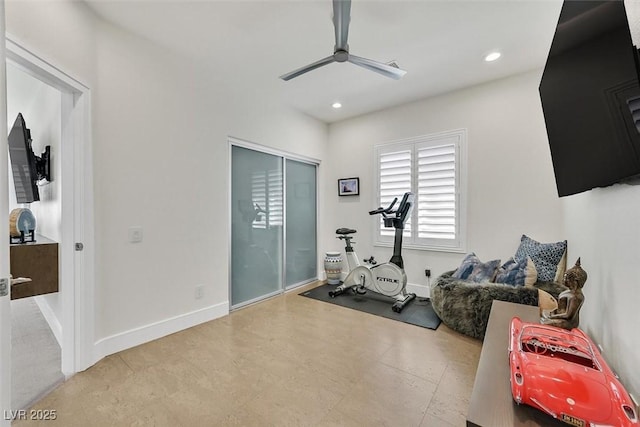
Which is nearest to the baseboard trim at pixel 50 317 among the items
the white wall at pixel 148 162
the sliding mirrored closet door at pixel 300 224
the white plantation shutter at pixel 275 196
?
the white wall at pixel 148 162

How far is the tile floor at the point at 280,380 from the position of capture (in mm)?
1581

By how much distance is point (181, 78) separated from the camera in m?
2.73

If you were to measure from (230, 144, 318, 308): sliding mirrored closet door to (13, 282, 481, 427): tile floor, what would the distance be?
0.87 m

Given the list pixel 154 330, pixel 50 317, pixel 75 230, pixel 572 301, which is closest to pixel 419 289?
pixel 572 301

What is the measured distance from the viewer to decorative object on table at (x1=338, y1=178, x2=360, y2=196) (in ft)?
14.3

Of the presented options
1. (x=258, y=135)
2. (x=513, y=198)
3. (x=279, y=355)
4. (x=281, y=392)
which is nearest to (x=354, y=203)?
(x=258, y=135)

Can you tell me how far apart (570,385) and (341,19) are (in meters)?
2.34

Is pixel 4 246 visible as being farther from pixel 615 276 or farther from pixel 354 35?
pixel 354 35

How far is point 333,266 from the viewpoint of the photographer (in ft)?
14.0

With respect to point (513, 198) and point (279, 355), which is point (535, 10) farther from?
point (279, 355)

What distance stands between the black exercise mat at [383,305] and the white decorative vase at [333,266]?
23 centimetres

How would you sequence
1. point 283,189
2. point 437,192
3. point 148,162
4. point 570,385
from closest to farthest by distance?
point 570,385, point 148,162, point 437,192, point 283,189

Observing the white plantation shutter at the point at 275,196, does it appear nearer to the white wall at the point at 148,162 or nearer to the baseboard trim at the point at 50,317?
the white wall at the point at 148,162

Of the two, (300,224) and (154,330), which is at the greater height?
Answer: (300,224)
